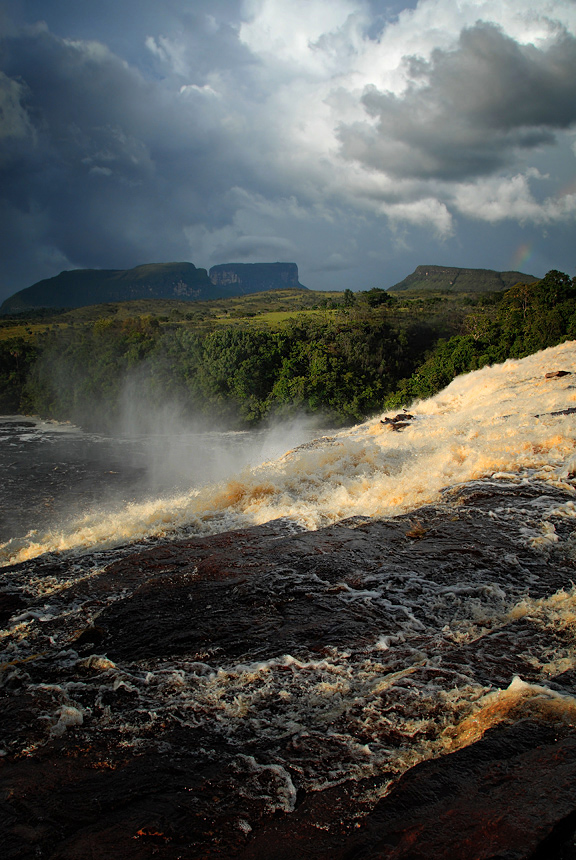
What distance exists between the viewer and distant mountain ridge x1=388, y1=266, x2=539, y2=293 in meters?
87.8

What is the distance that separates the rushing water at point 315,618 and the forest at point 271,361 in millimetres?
22313

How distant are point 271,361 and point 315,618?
105ft

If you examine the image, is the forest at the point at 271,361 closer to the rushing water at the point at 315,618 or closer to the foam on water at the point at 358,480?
the foam on water at the point at 358,480

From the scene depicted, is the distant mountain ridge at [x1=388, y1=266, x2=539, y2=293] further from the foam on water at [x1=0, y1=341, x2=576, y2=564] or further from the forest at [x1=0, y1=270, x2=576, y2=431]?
the foam on water at [x1=0, y1=341, x2=576, y2=564]

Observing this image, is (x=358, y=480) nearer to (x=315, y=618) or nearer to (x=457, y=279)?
(x=315, y=618)

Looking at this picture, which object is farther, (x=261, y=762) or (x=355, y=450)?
(x=355, y=450)

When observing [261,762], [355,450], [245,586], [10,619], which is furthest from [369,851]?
[355,450]

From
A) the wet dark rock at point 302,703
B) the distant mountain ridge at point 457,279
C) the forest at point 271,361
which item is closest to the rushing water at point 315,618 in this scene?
the wet dark rock at point 302,703

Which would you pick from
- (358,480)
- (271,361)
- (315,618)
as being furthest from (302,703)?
(271,361)

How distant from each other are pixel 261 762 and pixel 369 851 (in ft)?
3.26

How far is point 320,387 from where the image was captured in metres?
34.6

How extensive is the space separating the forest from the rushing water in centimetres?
2231

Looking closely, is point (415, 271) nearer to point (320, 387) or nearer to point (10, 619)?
point (320, 387)

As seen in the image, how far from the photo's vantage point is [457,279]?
9606 centimetres
